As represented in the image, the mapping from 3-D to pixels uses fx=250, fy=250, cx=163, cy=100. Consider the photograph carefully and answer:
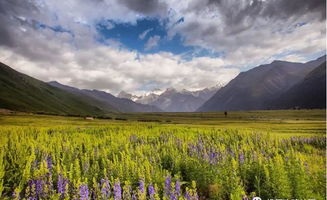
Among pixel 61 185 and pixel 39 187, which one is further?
pixel 61 185

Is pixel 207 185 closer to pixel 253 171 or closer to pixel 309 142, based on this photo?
pixel 253 171

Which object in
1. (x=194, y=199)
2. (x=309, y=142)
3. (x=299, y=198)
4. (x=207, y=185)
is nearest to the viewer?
(x=194, y=199)

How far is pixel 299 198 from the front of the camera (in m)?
8.03

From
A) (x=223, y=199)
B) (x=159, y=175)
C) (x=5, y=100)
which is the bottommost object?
(x=223, y=199)

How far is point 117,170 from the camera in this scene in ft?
32.0

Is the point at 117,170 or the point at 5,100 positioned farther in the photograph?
the point at 5,100

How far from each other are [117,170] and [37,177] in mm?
2837

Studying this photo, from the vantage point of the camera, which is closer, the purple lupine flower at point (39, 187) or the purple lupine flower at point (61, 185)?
the purple lupine flower at point (39, 187)

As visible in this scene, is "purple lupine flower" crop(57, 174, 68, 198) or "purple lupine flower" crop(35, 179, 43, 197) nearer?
"purple lupine flower" crop(35, 179, 43, 197)

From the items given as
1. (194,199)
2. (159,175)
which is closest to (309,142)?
(159,175)

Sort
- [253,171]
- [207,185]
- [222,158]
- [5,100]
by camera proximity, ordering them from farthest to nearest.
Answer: [5,100], [222,158], [253,171], [207,185]

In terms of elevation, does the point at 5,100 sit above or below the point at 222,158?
above

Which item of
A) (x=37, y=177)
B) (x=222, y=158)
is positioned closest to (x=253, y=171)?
(x=222, y=158)

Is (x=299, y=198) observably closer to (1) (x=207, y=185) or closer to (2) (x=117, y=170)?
(1) (x=207, y=185)
